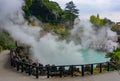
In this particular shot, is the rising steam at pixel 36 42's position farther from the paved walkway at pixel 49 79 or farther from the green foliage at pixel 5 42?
the paved walkway at pixel 49 79

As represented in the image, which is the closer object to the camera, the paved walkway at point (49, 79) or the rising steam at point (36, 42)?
the paved walkway at point (49, 79)

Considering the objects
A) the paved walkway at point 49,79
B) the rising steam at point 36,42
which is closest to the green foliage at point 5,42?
the rising steam at point 36,42

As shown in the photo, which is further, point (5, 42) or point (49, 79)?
point (5, 42)

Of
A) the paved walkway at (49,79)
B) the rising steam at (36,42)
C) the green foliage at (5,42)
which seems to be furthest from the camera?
the rising steam at (36,42)

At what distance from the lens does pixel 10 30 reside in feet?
130

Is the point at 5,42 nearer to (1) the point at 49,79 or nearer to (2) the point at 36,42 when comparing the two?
(2) the point at 36,42

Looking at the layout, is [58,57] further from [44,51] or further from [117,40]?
[117,40]

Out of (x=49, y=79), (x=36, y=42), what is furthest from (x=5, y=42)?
(x=49, y=79)

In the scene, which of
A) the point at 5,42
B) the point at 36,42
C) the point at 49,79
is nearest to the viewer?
the point at 49,79

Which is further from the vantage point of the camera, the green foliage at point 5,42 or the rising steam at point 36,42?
the rising steam at point 36,42

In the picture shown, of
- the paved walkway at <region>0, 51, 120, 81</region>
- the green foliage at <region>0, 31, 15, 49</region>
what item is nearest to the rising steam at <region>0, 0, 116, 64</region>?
the green foliage at <region>0, 31, 15, 49</region>

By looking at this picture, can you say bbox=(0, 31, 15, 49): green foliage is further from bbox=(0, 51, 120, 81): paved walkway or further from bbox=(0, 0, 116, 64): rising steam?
bbox=(0, 51, 120, 81): paved walkway

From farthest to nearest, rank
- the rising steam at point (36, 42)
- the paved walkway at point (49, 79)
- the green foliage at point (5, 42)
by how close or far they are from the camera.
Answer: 1. the rising steam at point (36, 42)
2. the green foliage at point (5, 42)
3. the paved walkway at point (49, 79)

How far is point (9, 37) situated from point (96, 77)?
63.9 ft
